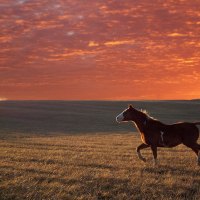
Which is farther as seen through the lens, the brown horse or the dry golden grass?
the brown horse

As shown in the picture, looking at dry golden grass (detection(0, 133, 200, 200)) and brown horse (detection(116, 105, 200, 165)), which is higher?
brown horse (detection(116, 105, 200, 165))

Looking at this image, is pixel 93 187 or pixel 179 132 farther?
pixel 179 132

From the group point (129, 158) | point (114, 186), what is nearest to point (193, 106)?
point (129, 158)

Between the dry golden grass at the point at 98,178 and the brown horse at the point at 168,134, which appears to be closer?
the dry golden grass at the point at 98,178

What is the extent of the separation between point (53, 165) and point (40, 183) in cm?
341

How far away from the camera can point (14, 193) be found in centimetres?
998

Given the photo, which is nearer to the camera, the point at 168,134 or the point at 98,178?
the point at 98,178

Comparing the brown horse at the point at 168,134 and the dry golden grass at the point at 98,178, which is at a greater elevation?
the brown horse at the point at 168,134

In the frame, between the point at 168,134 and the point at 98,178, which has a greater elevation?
the point at 168,134

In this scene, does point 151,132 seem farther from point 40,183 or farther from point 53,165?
point 40,183

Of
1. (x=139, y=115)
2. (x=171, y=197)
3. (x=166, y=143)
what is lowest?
(x=171, y=197)

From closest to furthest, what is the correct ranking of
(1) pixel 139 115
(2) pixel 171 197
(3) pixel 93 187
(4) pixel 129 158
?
(2) pixel 171 197 < (3) pixel 93 187 < (1) pixel 139 115 < (4) pixel 129 158

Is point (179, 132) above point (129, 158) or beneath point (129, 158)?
above

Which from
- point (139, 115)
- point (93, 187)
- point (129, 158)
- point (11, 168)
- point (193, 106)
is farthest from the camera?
point (193, 106)
